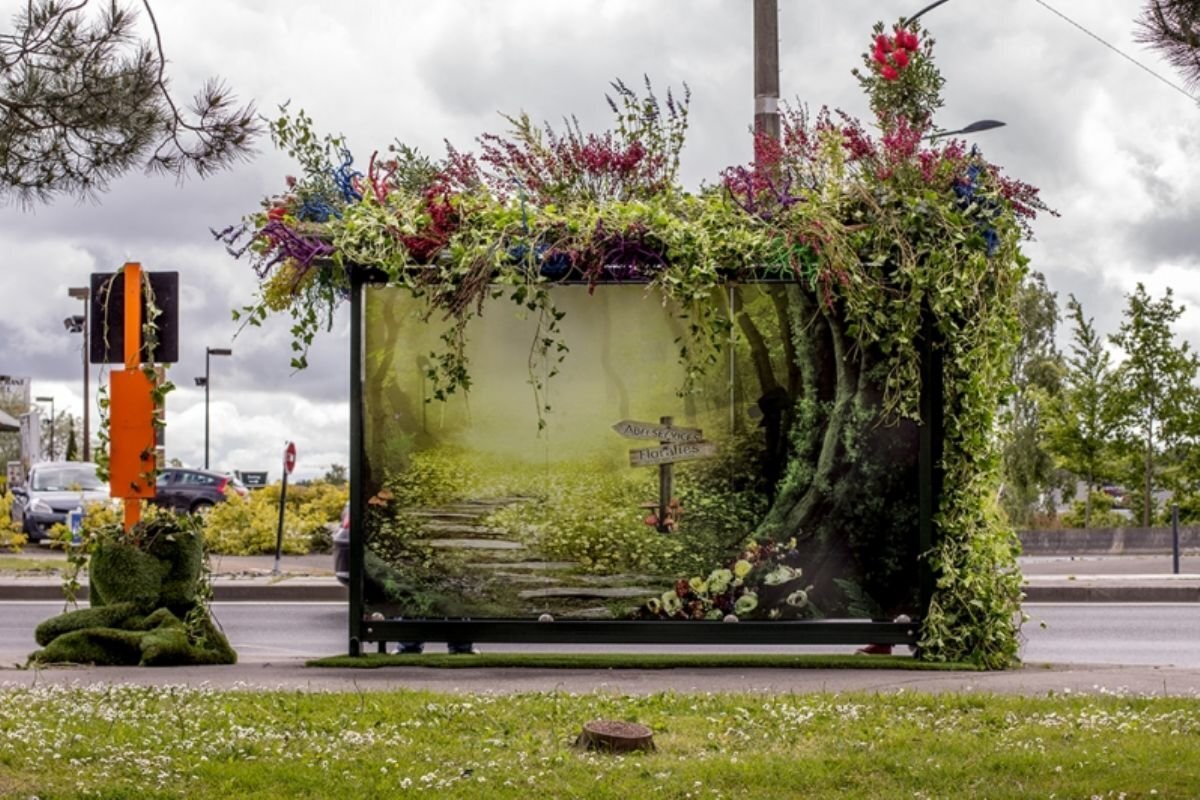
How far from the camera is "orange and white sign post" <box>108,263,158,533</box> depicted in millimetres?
10914

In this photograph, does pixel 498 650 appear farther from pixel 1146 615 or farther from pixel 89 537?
pixel 1146 615

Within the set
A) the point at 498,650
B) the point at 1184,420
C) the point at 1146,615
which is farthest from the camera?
the point at 1184,420

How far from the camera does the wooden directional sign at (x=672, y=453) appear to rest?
1050 centimetres

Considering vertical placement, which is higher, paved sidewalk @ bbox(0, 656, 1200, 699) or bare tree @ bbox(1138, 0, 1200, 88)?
bare tree @ bbox(1138, 0, 1200, 88)

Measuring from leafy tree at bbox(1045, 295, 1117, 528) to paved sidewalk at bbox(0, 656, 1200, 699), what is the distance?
23.9m

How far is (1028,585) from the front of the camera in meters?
18.6

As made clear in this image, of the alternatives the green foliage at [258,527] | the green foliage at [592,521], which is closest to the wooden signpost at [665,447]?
the green foliage at [592,521]

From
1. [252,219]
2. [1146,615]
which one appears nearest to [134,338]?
[252,219]

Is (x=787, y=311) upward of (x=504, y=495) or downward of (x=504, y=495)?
upward

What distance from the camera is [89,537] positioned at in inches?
428

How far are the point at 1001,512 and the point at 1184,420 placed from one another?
23.3m

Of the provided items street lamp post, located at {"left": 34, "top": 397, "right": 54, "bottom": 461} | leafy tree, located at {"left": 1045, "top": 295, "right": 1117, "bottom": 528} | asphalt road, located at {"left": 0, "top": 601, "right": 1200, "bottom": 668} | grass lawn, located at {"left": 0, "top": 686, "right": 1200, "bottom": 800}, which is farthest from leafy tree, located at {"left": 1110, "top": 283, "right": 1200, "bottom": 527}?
street lamp post, located at {"left": 34, "top": 397, "right": 54, "bottom": 461}

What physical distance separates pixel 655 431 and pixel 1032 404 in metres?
34.7

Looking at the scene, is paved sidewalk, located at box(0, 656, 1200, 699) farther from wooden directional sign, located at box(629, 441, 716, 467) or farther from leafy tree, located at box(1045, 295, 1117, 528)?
leafy tree, located at box(1045, 295, 1117, 528)
